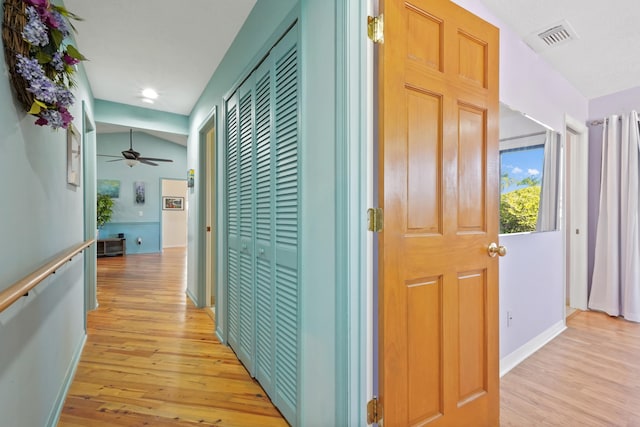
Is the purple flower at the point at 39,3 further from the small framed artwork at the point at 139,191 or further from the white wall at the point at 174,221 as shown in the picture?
the white wall at the point at 174,221

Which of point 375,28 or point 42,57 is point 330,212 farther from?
point 42,57

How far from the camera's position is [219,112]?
281cm

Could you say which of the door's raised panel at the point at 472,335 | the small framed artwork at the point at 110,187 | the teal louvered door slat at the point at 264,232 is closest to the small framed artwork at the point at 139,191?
the small framed artwork at the point at 110,187

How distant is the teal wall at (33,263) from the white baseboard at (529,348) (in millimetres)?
2588

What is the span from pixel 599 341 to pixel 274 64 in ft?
11.2

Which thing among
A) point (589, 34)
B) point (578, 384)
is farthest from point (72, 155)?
point (589, 34)

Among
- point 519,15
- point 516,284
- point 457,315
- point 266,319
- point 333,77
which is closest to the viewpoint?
point 333,77

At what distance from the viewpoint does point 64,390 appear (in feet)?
6.13

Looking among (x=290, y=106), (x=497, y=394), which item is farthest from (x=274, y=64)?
(x=497, y=394)

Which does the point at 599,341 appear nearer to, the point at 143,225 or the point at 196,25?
the point at 196,25

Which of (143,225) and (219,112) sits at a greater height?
(219,112)

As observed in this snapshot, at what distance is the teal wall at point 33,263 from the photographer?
1079mm

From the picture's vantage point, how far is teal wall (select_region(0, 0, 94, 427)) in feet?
3.54

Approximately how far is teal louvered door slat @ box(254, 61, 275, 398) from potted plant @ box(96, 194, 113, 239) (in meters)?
7.12
